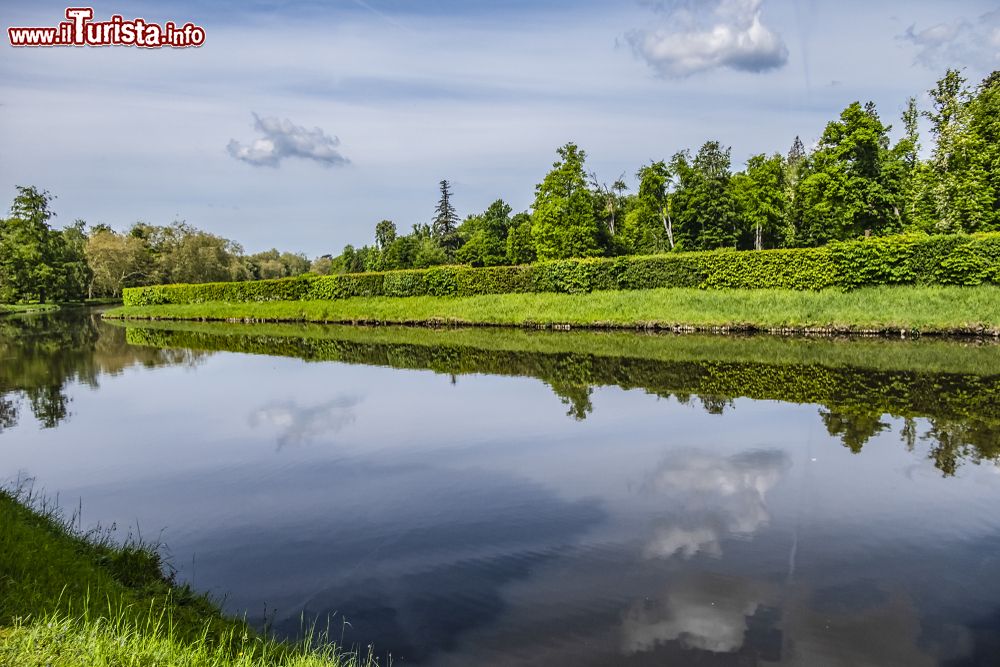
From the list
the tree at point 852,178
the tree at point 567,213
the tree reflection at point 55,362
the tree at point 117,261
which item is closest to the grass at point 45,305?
the tree at point 117,261

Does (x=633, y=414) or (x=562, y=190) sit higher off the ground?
(x=562, y=190)

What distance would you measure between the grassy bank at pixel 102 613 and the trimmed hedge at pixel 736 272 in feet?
94.5

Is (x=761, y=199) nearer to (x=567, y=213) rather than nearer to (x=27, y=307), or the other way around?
(x=567, y=213)

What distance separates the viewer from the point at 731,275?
31.4 m

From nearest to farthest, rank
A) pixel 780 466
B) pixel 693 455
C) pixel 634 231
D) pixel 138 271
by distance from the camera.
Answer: pixel 780 466
pixel 693 455
pixel 634 231
pixel 138 271

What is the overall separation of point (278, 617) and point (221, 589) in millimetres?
899

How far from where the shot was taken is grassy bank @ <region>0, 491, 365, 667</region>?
12.6ft

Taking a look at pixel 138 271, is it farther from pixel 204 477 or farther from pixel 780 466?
pixel 780 466

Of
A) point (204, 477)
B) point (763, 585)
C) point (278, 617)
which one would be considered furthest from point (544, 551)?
point (204, 477)

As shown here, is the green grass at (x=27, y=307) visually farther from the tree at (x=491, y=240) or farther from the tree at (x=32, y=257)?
the tree at (x=491, y=240)

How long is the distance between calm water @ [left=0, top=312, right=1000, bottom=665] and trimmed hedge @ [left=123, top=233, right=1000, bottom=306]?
953cm

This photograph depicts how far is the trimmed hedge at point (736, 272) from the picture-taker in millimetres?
26281

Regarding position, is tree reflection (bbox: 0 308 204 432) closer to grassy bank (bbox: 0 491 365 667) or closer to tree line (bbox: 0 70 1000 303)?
grassy bank (bbox: 0 491 365 667)

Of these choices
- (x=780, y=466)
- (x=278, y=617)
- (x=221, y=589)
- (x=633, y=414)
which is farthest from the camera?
(x=633, y=414)
